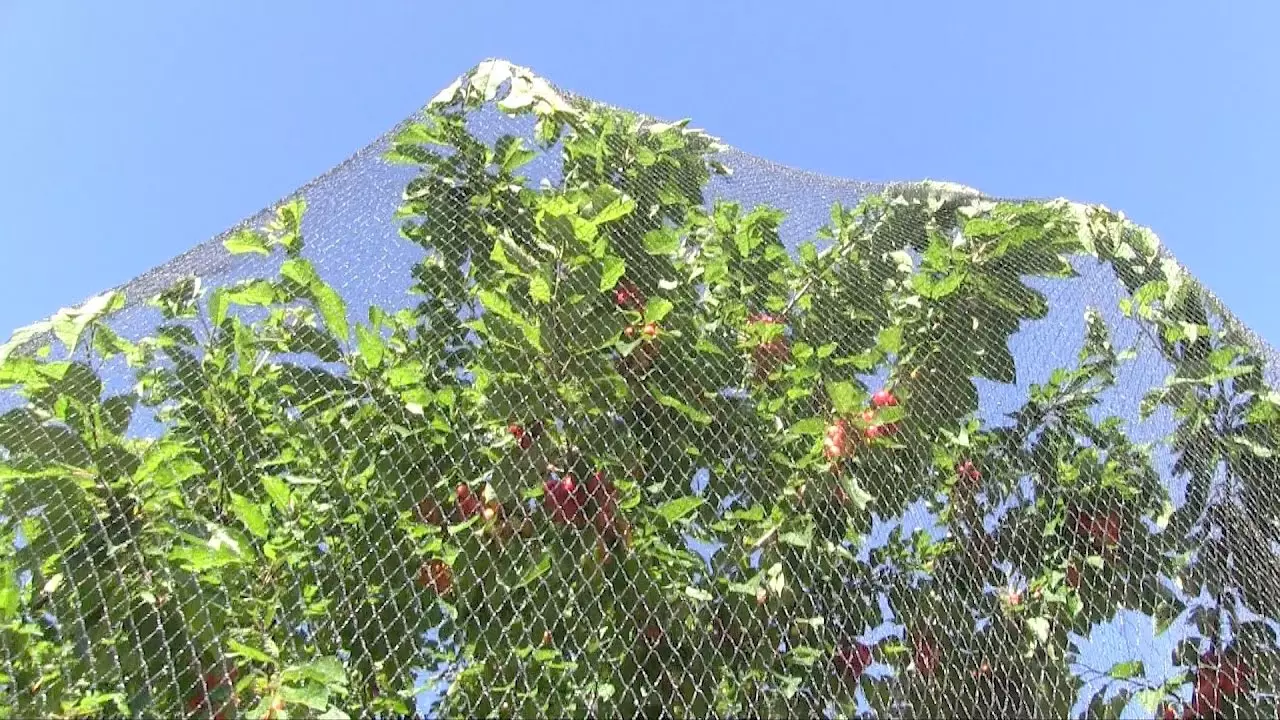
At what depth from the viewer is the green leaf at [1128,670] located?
46.0 inches

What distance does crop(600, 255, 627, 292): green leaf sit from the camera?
4.16ft

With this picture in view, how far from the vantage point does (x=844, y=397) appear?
4.16 ft

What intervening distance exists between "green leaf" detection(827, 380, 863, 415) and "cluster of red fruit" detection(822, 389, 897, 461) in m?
0.02

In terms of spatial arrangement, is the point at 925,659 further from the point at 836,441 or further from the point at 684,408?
the point at 684,408

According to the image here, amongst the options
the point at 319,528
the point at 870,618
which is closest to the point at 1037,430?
the point at 870,618

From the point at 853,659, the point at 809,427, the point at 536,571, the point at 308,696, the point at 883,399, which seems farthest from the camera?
the point at 883,399

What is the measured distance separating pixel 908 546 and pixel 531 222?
2.23 feet

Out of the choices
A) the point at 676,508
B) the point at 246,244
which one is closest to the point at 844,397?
the point at 676,508

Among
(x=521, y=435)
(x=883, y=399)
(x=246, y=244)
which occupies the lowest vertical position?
(x=521, y=435)

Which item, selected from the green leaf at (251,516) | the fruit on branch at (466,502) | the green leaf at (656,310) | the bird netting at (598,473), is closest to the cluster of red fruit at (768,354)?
the bird netting at (598,473)

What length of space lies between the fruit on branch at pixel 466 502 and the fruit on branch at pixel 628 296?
0.35 m

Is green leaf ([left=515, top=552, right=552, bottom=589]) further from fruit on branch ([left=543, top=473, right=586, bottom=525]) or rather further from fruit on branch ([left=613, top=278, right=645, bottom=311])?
fruit on branch ([left=613, top=278, right=645, bottom=311])

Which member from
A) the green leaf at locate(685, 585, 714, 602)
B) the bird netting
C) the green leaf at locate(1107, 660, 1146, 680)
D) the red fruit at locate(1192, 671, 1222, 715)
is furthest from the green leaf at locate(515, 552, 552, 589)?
the red fruit at locate(1192, 671, 1222, 715)

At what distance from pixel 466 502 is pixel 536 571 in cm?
14
